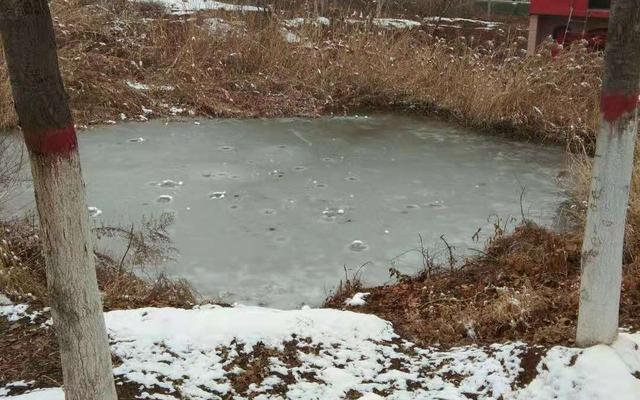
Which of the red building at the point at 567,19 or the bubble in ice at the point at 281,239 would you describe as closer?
the bubble in ice at the point at 281,239

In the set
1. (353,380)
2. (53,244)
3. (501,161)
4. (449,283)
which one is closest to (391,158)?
(501,161)

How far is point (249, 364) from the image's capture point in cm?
232

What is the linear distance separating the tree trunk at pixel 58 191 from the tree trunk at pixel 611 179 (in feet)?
5.04

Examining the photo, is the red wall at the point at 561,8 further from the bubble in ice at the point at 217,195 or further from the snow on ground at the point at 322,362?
the snow on ground at the point at 322,362

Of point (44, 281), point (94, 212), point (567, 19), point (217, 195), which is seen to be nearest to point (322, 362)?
point (44, 281)

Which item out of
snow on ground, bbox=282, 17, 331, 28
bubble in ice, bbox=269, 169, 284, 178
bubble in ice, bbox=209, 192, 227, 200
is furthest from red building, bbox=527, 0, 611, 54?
bubble in ice, bbox=209, 192, 227, 200

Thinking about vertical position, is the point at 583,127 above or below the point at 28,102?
Result: below

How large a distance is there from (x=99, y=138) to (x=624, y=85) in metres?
5.85

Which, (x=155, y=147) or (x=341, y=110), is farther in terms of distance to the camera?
(x=341, y=110)

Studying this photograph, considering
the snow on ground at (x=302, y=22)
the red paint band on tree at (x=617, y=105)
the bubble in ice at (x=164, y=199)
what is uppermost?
the snow on ground at (x=302, y=22)

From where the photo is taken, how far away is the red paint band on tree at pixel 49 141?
4.69 feet

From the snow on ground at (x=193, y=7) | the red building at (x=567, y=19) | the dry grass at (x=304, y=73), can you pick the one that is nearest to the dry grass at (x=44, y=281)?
the dry grass at (x=304, y=73)

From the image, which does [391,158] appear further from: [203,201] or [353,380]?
[353,380]

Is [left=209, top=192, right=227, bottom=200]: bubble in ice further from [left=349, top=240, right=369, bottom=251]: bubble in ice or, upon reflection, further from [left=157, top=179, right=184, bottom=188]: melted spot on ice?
[left=349, top=240, right=369, bottom=251]: bubble in ice
